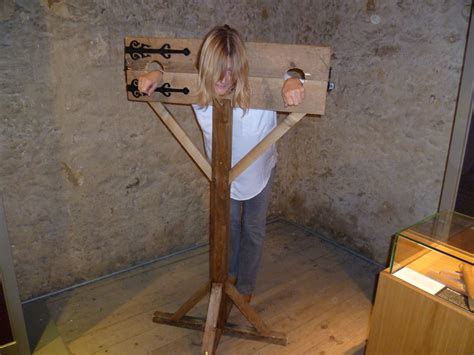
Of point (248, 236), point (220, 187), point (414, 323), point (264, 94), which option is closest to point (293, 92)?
point (264, 94)

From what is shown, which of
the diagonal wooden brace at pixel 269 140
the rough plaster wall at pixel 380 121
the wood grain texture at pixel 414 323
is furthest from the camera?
the rough plaster wall at pixel 380 121

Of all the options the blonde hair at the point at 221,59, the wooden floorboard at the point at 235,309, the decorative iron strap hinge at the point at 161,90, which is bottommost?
the wooden floorboard at the point at 235,309

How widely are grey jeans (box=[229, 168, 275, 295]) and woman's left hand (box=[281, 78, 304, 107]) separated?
1.73ft

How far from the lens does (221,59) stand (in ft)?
4.44

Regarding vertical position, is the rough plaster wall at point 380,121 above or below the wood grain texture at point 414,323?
above

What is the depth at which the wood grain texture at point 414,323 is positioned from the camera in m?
1.22

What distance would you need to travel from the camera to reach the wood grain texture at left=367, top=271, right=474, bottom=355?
4.00 ft

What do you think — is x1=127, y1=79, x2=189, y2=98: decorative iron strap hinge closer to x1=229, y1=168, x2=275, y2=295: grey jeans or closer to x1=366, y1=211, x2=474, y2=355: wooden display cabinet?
x1=229, y1=168, x2=275, y2=295: grey jeans

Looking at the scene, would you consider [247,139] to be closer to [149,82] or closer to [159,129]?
[149,82]

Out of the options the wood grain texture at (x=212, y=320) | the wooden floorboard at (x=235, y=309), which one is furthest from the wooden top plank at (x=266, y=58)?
the wooden floorboard at (x=235, y=309)

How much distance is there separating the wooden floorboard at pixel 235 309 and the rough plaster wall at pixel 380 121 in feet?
1.09

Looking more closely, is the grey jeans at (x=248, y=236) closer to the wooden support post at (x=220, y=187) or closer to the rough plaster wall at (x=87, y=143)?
the wooden support post at (x=220, y=187)

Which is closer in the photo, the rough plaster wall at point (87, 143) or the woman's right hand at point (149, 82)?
the woman's right hand at point (149, 82)

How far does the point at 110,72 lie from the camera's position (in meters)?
1.95
